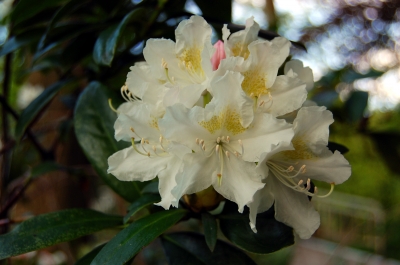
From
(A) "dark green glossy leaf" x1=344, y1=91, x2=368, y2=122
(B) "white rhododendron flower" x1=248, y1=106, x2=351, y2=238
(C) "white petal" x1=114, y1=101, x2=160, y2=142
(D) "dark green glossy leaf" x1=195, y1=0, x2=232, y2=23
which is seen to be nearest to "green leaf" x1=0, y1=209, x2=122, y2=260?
(C) "white petal" x1=114, y1=101, x2=160, y2=142

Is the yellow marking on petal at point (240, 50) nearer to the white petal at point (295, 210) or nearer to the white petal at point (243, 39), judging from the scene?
the white petal at point (243, 39)

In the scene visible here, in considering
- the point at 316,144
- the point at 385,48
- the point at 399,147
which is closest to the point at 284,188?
the point at 316,144

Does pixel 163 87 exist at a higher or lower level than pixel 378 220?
higher

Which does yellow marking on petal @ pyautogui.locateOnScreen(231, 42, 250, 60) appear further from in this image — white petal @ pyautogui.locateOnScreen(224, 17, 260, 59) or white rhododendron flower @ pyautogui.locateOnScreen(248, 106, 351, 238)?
white rhododendron flower @ pyautogui.locateOnScreen(248, 106, 351, 238)

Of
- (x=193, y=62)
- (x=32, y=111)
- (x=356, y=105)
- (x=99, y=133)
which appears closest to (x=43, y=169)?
(x=32, y=111)

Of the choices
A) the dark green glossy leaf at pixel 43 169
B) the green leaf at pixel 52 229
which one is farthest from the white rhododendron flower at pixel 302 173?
the dark green glossy leaf at pixel 43 169

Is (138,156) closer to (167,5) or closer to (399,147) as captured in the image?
(167,5)
